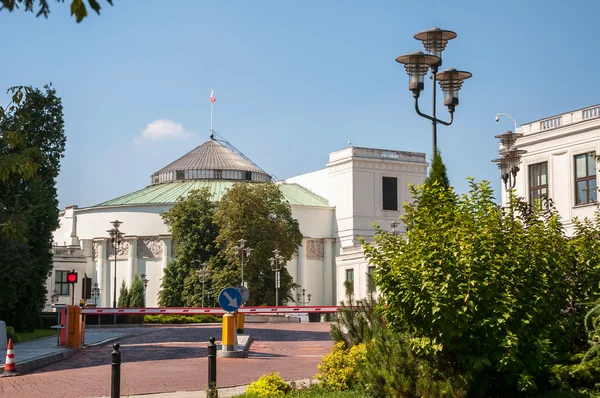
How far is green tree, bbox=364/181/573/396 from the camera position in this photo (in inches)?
470

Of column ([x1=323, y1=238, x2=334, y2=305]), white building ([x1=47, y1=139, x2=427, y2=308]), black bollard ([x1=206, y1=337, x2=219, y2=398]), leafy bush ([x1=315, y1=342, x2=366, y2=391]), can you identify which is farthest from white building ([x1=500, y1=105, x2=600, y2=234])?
column ([x1=323, y1=238, x2=334, y2=305])

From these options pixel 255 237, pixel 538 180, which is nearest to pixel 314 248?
pixel 255 237

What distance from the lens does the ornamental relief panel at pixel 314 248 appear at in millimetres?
95519

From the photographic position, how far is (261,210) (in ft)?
234

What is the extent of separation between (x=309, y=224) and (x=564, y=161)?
45.3 metres

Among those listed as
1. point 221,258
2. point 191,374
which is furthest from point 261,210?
point 191,374

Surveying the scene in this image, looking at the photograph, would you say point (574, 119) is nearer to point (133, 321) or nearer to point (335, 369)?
point (133, 321)

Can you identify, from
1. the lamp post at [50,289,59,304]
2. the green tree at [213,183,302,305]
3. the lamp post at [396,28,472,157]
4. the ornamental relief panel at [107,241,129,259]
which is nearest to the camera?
the lamp post at [396,28,472,157]

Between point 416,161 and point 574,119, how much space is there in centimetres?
4363

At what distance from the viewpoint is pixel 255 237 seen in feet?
232

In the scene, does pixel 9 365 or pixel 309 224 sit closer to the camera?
pixel 9 365

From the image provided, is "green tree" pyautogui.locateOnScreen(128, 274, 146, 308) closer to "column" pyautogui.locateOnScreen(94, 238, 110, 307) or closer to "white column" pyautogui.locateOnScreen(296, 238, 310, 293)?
"column" pyautogui.locateOnScreen(94, 238, 110, 307)

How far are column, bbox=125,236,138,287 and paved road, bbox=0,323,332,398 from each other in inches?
2478

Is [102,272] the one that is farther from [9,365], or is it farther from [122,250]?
[9,365]
